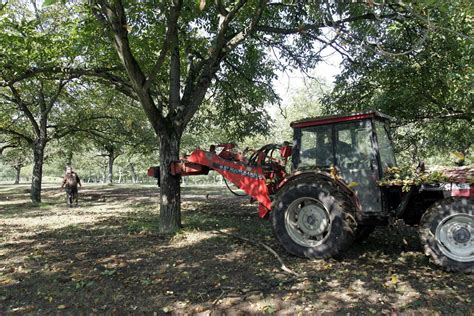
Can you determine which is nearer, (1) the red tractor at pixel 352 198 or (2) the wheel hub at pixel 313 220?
(1) the red tractor at pixel 352 198

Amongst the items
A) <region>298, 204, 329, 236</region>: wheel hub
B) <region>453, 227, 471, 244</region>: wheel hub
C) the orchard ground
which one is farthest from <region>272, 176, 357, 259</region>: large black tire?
<region>453, 227, 471, 244</region>: wheel hub

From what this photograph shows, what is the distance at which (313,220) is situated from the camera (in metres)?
6.09

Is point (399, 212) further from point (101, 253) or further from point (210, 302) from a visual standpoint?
point (101, 253)

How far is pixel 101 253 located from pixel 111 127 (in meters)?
15.9

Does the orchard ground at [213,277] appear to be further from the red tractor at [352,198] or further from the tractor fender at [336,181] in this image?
the tractor fender at [336,181]

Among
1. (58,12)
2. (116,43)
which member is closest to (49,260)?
(116,43)

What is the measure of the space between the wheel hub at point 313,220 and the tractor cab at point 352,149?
0.64m

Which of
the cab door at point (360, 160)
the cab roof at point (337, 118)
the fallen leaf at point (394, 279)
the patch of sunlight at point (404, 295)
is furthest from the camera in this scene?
the cab roof at point (337, 118)

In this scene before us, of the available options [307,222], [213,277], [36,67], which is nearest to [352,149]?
[307,222]

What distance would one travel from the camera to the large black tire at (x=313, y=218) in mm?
5621

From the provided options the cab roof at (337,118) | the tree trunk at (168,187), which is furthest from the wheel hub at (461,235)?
the tree trunk at (168,187)

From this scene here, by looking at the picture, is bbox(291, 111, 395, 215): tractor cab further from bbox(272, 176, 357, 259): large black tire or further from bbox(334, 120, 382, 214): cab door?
bbox(272, 176, 357, 259): large black tire

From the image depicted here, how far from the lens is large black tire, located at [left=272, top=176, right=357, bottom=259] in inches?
221

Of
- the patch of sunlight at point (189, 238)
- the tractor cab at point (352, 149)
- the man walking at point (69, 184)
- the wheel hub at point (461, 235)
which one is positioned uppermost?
the tractor cab at point (352, 149)
